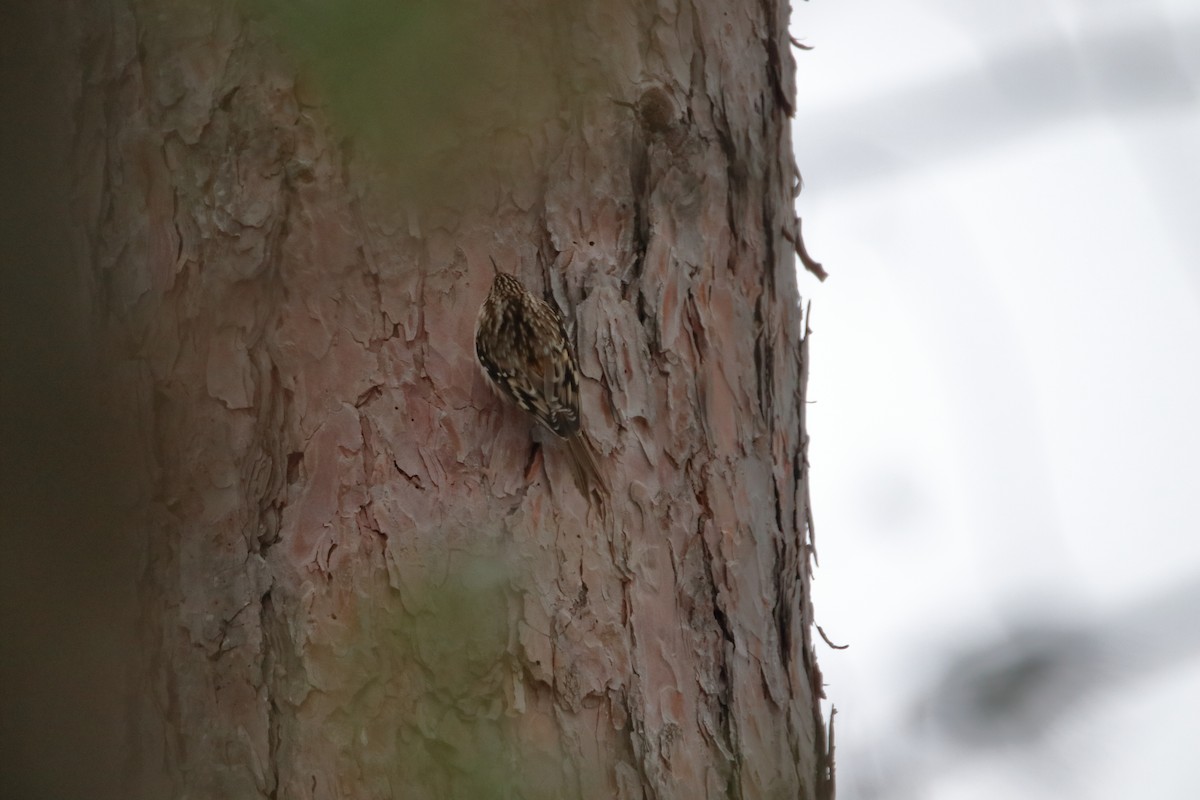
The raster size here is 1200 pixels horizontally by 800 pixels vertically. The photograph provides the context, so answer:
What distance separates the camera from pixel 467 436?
2289 mm

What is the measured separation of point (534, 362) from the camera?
2883mm

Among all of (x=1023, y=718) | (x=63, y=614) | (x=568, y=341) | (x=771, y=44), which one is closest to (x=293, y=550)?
(x=568, y=341)

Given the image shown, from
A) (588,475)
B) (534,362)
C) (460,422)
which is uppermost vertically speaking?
(534,362)

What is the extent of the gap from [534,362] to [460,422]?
62cm

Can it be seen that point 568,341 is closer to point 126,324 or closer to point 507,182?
point 507,182

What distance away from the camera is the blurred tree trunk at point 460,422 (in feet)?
6.45

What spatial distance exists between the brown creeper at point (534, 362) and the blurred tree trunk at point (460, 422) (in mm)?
45

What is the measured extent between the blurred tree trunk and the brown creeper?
0.04 m

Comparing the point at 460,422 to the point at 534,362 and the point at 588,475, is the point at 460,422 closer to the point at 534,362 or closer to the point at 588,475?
the point at 588,475

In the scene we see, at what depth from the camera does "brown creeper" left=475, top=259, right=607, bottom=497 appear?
2322 mm

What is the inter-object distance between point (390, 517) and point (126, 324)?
0.66m

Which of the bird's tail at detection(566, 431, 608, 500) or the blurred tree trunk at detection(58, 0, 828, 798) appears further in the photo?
the bird's tail at detection(566, 431, 608, 500)

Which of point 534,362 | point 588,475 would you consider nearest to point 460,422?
point 588,475

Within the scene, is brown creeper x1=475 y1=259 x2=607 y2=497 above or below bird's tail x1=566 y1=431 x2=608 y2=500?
above
